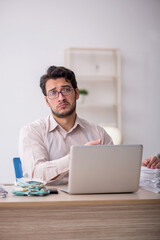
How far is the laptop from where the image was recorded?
153cm

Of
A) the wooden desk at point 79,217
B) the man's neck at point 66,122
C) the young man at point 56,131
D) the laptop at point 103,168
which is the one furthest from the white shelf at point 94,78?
the wooden desk at point 79,217

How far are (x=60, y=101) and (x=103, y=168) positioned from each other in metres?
0.83

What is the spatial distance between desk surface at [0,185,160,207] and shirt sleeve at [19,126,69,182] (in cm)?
28

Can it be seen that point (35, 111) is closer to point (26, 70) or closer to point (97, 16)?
point (26, 70)

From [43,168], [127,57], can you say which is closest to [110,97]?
[127,57]

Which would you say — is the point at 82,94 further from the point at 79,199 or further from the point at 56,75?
the point at 79,199

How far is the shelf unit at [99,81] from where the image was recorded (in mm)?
5012

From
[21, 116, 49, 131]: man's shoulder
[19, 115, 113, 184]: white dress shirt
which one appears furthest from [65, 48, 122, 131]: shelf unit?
[21, 116, 49, 131]: man's shoulder

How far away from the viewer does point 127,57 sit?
513 cm

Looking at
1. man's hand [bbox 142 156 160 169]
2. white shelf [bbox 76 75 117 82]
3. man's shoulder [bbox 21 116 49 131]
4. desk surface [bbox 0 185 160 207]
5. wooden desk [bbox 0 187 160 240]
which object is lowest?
wooden desk [bbox 0 187 160 240]

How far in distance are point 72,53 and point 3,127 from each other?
1422mm

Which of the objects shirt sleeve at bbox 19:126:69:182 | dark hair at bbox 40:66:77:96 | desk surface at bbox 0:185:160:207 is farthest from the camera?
dark hair at bbox 40:66:77:96

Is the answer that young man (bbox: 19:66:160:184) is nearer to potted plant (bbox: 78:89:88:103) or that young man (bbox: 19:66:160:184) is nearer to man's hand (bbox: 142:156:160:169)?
man's hand (bbox: 142:156:160:169)

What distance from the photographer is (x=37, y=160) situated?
2.03 m
